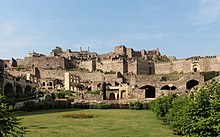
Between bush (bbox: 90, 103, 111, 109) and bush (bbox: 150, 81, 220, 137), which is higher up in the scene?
bush (bbox: 150, 81, 220, 137)

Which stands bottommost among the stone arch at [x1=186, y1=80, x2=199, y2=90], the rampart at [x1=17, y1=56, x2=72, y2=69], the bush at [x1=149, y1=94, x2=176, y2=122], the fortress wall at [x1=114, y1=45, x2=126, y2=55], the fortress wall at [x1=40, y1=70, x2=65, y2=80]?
the bush at [x1=149, y1=94, x2=176, y2=122]

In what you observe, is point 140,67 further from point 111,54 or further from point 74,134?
point 74,134

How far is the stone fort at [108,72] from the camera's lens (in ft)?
174

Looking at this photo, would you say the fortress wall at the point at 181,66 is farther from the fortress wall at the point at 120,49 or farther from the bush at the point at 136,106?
the bush at the point at 136,106

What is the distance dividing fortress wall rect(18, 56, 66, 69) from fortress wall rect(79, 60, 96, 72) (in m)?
4.70

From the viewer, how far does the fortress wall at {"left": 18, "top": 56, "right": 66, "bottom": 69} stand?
8338 cm

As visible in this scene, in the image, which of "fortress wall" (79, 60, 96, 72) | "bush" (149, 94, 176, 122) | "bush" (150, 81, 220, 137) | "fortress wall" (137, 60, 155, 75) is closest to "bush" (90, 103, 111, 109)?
"bush" (149, 94, 176, 122)

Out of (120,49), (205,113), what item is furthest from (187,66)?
(205,113)

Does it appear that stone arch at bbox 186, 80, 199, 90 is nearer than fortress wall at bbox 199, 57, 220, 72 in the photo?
Yes

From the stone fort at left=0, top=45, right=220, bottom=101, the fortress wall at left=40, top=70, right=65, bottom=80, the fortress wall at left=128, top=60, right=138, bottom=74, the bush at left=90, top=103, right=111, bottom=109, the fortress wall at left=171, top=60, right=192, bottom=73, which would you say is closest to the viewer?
the bush at left=90, top=103, right=111, bottom=109

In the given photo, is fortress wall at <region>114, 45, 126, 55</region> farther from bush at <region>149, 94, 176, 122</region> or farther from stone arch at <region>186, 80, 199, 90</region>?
bush at <region>149, 94, 176, 122</region>

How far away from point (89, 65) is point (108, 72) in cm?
770

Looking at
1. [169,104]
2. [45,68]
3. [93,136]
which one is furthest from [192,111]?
[45,68]

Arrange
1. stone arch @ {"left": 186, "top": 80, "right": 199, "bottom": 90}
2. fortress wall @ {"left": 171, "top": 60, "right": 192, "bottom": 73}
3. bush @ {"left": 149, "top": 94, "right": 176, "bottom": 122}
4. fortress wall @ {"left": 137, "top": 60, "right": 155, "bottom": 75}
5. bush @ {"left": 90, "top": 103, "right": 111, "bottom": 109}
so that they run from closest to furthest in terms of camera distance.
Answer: bush @ {"left": 149, "top": 94, "right": 176, "bottom": 122}, bush @ {"left": 90, "top": 103, "right": 111, "bottom": 109}, stone arch @ {"left": 186, "top": 80, "right": 199, "bottom": 90}, fortress wall @ {"left": 171, "top": 60, "right": 192, "bottom": 73}, fortress wall @ {"left": 137, "top": 60, "right": 155, "bottom": 75}
